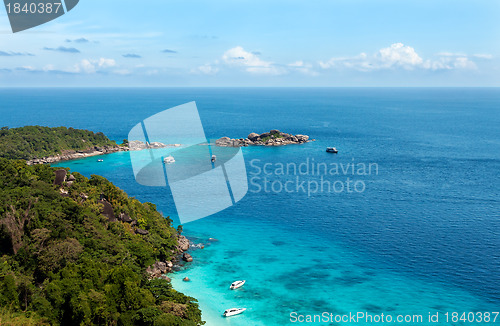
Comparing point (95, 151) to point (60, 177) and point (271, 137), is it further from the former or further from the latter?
point (60, 177)

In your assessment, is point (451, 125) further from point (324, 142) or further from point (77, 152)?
point (77, 152)

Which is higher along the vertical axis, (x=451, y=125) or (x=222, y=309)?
(x=451, y=125)

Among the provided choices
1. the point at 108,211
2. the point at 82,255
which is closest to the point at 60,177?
the point at 108,211

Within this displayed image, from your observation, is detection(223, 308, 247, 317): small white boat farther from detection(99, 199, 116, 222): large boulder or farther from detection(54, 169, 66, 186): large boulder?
detection(54, 169, 66, 186): large boulder

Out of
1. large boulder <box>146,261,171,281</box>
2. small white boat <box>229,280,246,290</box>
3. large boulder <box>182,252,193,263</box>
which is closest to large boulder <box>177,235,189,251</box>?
large boulder <box>182,252,193,263</box>

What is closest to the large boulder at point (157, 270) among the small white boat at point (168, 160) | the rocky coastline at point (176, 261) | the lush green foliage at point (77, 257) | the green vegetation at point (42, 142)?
the rocky coastline at point (176, 261)

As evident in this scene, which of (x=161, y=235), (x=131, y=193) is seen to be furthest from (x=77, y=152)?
(x=161, y=235)
